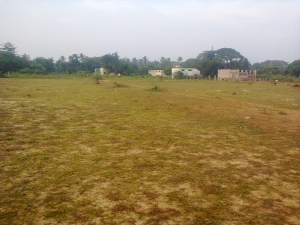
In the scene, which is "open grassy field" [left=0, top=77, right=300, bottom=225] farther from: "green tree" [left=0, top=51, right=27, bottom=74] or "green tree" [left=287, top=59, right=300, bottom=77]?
"green tree" [left=287, top=59, right=300, bottom=77]

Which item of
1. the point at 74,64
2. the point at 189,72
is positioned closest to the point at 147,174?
the point at 189,72

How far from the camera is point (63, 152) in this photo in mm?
5156

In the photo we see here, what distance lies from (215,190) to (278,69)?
213 feet

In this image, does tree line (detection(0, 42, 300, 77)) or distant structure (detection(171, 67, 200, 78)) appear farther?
distant structure (detection(171, 67, 200, 78))

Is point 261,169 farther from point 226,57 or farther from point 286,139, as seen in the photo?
point 226,57

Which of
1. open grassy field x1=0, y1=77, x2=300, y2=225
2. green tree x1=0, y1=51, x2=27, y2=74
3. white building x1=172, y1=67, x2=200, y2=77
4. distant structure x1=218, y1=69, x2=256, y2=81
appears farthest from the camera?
white building x1=172, y1=67, x2=200, y2=77

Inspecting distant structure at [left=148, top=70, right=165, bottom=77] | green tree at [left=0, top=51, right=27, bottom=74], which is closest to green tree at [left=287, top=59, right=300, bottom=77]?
distant structure at [left=148, top=70, right=165, bottom=77]

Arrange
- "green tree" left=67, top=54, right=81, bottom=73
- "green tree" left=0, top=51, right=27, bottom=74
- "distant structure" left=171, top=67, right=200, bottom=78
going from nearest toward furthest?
"green tree" left=0, top=51, right=27, bottom=74 < "distant structure" left=171, top=67, right=200, bottom=78 < "green tree" left=67, top=54, right=81, bottom=73

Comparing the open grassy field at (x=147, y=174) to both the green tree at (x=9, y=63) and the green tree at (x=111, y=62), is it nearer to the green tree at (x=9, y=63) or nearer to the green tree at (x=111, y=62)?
the green tree at (x=9, y=63)

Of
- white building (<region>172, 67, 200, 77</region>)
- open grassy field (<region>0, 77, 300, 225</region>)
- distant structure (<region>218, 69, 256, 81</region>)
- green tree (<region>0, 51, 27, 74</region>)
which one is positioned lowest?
open grassy field (<region>0, 77, 300, 225</region>)

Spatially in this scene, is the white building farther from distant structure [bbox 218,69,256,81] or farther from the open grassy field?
the open grassy field

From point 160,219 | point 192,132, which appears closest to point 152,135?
point 192,132

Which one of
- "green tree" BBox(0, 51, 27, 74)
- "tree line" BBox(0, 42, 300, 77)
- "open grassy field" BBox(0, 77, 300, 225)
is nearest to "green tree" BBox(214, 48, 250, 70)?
"tree line" BBox(0, 42, 300, 77)

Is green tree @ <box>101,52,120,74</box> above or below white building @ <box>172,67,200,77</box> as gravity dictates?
above
